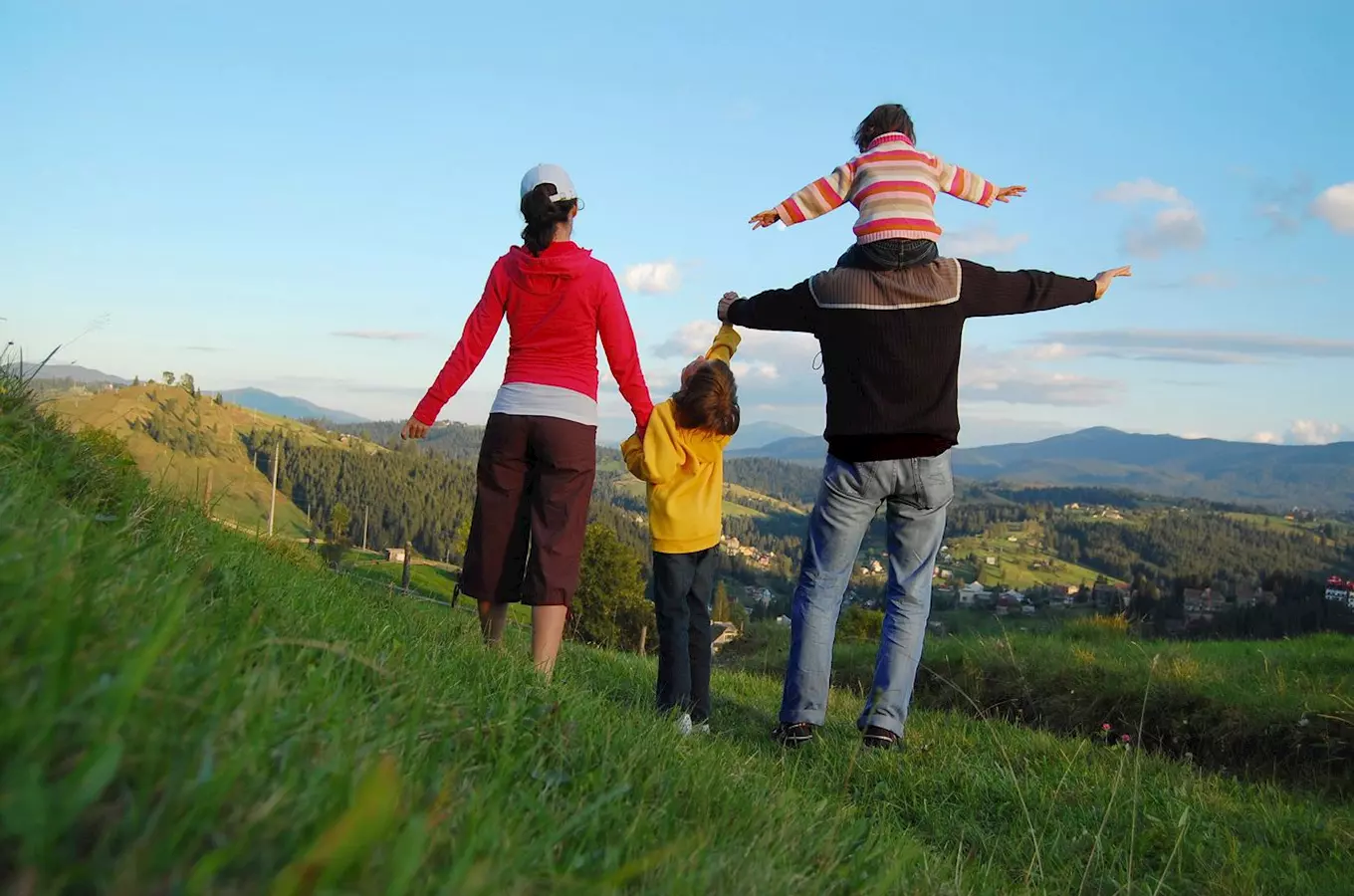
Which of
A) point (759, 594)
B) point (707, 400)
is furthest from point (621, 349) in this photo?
point (759, 594)

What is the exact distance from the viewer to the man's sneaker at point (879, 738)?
16.0 feet

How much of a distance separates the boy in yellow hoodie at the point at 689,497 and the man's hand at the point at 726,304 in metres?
0.23

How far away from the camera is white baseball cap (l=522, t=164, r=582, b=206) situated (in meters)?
5.43

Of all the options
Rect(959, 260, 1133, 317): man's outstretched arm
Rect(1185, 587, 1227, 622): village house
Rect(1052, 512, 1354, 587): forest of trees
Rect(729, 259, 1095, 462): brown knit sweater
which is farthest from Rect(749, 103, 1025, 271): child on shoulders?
Rect(1052, 512, 1354, 587): forest of trees

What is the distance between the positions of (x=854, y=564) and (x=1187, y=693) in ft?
11.4

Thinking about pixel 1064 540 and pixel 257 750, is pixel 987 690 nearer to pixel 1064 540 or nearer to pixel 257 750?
pixel 257 750

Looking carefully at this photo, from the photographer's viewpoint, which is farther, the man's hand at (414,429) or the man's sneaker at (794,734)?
the man's hand at (414,429)

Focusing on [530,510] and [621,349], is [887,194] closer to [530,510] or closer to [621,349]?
[621,349]

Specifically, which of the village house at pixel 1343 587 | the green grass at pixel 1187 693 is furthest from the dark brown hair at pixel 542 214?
the village house at pixel 1343 587

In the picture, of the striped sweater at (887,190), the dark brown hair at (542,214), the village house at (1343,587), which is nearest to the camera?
the striped sweater at (887,190)

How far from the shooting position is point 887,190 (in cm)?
502

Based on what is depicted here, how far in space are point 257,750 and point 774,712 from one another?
539 cm

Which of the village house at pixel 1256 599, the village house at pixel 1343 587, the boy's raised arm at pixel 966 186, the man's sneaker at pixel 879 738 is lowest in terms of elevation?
the village house at pixel 1256 599

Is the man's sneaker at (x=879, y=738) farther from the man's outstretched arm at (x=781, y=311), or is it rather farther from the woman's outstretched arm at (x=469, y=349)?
the woman's outstretched arm at (x=469, y=349)
